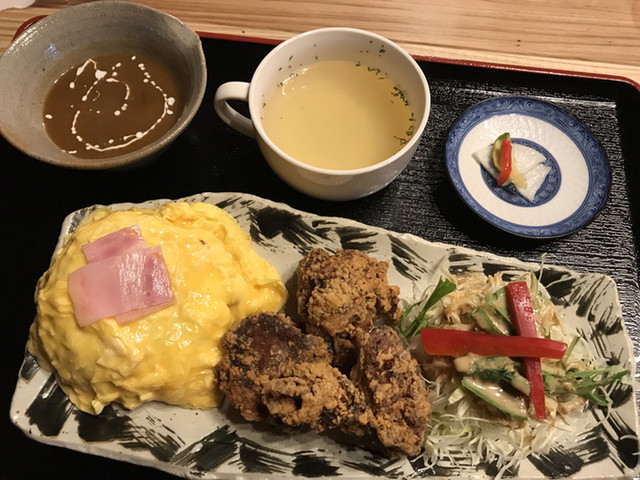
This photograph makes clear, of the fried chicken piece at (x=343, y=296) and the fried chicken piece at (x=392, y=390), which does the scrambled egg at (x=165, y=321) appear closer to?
the fried chicken piece at (x=343, y=296)

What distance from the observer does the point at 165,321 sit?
2123 millimetres

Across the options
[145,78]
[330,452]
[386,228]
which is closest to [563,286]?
[386,228]

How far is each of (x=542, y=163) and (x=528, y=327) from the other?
1.13 metres

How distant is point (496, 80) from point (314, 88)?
4.38 ft

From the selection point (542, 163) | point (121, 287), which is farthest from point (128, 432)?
point (542, 163)

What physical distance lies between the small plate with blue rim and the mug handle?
1.17 meters

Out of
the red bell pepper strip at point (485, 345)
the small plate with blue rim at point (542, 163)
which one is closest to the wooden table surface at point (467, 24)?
the small plate with blue rim at point (542, 163)

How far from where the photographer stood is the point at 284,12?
3.74m

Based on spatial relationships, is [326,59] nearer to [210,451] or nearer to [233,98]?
[233,98]

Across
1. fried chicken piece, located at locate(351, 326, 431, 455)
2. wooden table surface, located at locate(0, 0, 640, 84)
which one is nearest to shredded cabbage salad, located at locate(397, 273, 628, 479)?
fried chicken piece, located at locate(351, 326, 431, 455)

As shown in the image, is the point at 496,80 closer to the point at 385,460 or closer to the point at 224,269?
the point at 224,269

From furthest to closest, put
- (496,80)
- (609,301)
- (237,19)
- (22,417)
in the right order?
(237,19) < (496,80) < (609,301) < (22,417)

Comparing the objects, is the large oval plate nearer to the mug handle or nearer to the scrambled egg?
the scrambled egg

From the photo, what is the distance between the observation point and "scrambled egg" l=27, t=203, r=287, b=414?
2.07 metres
